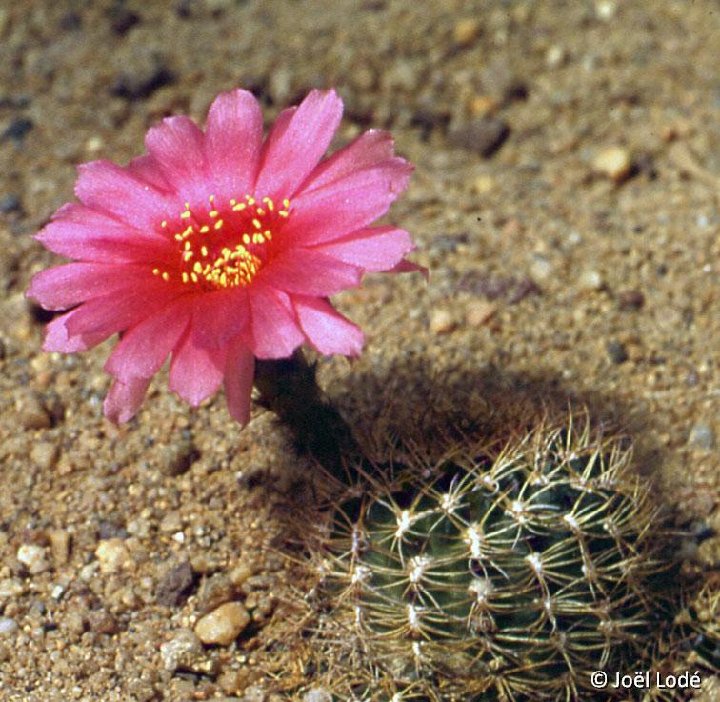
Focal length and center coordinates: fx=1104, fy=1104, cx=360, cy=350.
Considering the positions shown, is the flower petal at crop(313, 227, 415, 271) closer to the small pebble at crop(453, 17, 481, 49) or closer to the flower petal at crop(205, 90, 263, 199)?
the flower petal at crop(205, 90, 263, 199)

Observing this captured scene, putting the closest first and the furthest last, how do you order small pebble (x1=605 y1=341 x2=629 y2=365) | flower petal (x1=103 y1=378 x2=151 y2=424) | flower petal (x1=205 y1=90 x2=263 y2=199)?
flower petal (x1=103 y1=378 x2=151 y2=424) < flower petal (x1=205 y1=90 x2=263 y2=199) < small pebble (x1=605 y1=341 x2=629 y2=365)

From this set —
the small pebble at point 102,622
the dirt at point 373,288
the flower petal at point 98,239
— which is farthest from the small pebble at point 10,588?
the flower petal at point 98,239

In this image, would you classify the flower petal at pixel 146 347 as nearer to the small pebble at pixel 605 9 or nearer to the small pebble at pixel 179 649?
the small pebble at pixel 179 649

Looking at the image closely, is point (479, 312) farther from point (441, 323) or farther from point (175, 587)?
point (175, 587)

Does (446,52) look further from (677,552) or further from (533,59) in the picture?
(677,552)

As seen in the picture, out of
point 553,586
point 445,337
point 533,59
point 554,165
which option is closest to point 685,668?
point 553,586

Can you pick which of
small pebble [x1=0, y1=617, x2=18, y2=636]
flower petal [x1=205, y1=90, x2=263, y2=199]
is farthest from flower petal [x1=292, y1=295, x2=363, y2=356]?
small pebble [x1=0, y1=617, x2=18, y2=636]

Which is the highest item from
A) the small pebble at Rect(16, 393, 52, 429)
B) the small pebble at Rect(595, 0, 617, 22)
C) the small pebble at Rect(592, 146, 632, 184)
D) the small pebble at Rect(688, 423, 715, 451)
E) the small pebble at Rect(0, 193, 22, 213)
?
the small pebble at Rect(0, 193, 22, 213)

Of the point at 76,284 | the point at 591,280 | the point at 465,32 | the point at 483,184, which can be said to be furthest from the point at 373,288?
the point at 465,32
